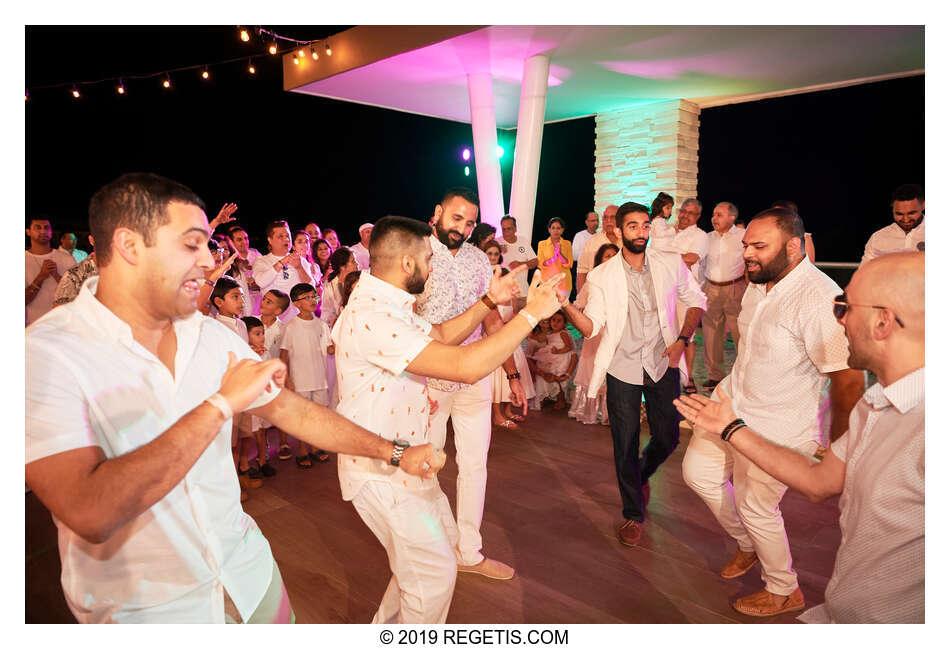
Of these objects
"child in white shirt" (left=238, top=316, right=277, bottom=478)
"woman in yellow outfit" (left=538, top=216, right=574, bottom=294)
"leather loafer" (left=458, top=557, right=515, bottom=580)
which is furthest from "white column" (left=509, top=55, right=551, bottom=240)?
"leather loafer" (left=458, top=557, right=515, bottom=580)

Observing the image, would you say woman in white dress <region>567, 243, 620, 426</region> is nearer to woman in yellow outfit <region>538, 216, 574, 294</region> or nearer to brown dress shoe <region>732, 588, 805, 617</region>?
brown dress shoe <region>732, 588, 805, 617</region>

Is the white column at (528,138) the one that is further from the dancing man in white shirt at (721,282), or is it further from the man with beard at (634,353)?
the man with beard at (634,353)

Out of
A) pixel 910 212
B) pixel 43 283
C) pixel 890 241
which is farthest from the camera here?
pixel 43 283

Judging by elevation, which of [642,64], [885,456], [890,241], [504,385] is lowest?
[504,385]

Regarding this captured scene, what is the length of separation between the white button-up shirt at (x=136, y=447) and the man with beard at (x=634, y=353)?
2.21 m

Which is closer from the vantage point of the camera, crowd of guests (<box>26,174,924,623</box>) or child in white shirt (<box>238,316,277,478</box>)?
crowd of guests (<box>26,174,924,623</box>)

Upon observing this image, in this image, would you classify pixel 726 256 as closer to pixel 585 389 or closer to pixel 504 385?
pixel 585 389

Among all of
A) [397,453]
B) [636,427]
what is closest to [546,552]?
[636,427]

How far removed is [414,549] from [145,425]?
37.2 inches

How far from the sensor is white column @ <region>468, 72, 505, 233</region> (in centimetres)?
834

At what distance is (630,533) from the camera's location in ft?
10.8

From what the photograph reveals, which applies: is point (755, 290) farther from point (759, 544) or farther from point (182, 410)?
point (182, 410)

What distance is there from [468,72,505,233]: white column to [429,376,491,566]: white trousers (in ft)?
18.2

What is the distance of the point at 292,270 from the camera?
5.54 meters
